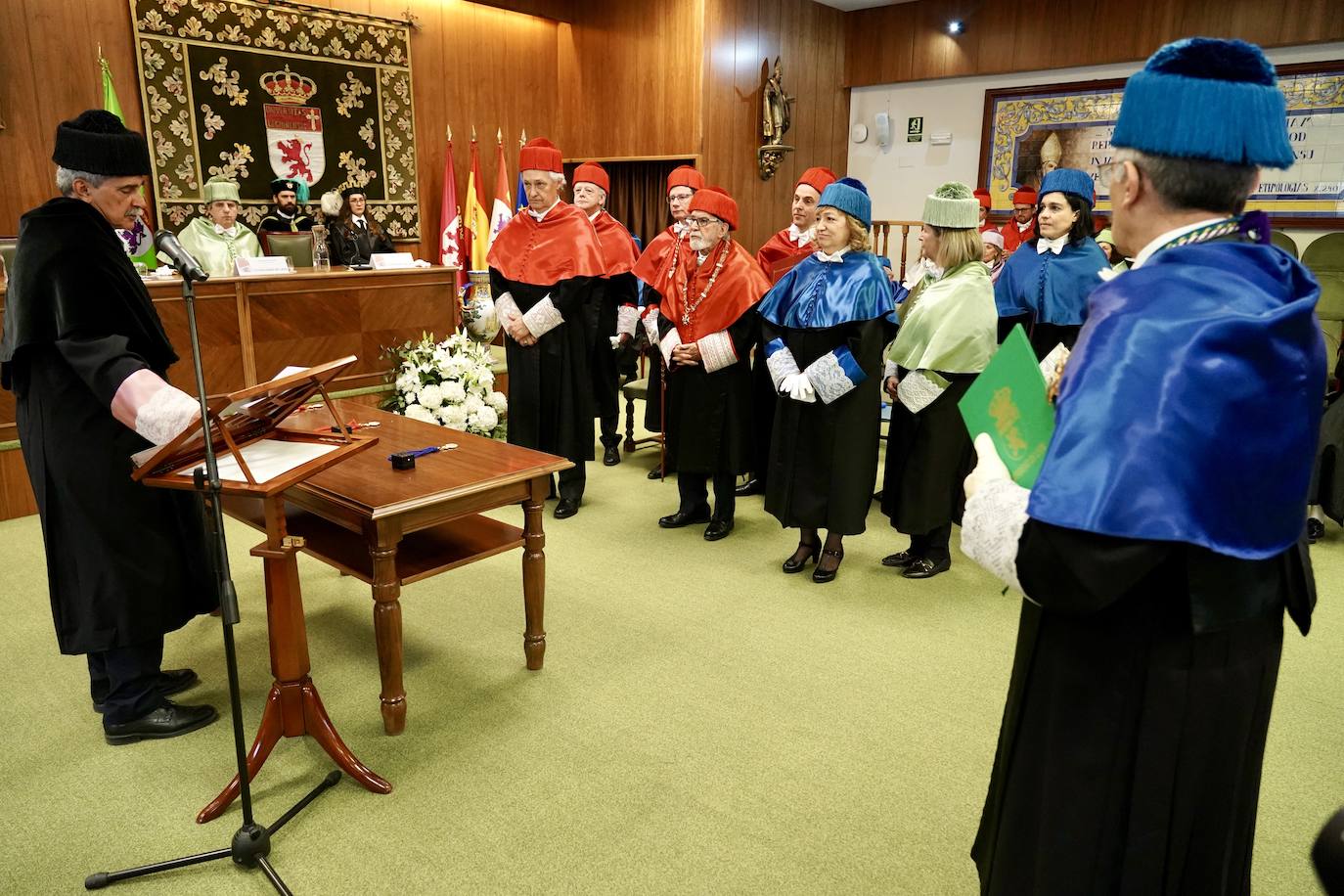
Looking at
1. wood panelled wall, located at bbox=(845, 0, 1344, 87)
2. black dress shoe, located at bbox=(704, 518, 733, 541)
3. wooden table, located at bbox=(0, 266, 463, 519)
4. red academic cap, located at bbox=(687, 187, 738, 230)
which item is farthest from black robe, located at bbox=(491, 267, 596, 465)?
wood panelled wall, located at bbox=(845, 0, 1344, 87)

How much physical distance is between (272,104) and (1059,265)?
606 centimetres

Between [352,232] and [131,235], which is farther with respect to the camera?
[352,232]

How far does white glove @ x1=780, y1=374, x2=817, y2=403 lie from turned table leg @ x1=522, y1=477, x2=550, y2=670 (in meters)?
1.15

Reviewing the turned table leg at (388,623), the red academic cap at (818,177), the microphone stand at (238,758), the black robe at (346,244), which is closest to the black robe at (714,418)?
the red academic cap at (818,177)

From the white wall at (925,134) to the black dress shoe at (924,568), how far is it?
228 inches

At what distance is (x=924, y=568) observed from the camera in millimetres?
3959

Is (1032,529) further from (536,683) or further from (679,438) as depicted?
(679,438)

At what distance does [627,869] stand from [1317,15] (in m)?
7.86

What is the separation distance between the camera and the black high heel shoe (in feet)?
13.1

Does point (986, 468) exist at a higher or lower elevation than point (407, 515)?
higher

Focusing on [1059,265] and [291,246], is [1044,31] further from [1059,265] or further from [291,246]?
[291,246]

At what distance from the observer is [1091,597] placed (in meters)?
1.16

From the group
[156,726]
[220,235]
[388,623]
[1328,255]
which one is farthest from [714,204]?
[1328,255]

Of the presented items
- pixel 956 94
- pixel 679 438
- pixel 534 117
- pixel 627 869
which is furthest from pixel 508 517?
pixel 956 94
